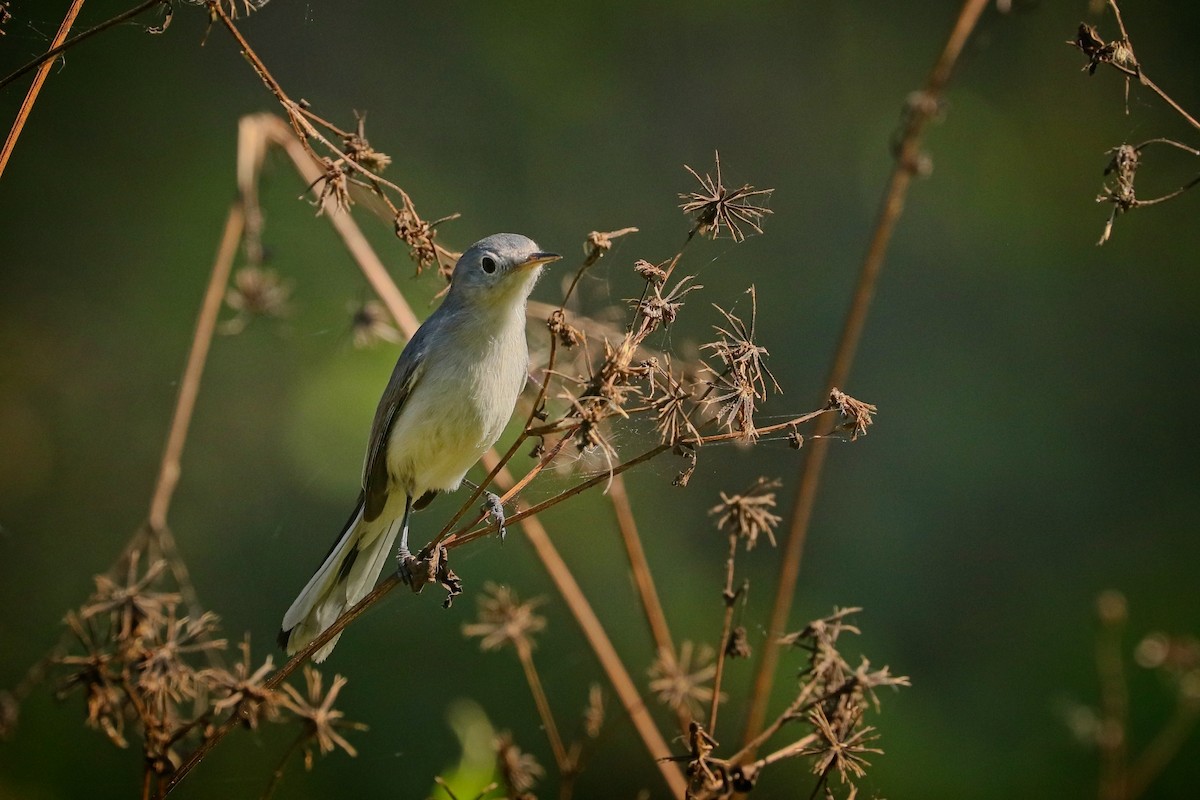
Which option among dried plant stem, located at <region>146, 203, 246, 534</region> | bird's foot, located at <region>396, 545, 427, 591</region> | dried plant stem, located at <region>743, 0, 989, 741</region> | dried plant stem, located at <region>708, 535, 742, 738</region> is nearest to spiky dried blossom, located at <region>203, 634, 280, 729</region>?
bird's foot, located at <region>396, 545, 427, 591</region>

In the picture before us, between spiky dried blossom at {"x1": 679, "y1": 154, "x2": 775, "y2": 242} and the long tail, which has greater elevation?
spiky dried blossom at {"x1": 679, "y1": 154, "x2": 775, "y2": 242}

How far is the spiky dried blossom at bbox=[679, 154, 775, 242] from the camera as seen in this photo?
1.31 metres

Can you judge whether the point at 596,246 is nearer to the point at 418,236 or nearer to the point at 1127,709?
the point at 418,236

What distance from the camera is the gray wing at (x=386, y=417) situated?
2156 millimetres

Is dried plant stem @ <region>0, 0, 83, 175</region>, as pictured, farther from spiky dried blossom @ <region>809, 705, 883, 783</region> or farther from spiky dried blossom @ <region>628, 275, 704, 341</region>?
spiky dried blossom @ <region>809, 705, 883, 783</region>

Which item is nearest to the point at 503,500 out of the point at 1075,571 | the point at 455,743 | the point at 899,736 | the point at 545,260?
the point at 545,260

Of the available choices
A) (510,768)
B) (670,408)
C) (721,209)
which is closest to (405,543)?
(510,768)

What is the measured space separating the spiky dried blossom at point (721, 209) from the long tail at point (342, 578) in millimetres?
1016

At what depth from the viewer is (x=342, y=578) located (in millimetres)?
2057

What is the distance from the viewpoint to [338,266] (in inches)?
149

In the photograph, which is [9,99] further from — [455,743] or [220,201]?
[455,743]

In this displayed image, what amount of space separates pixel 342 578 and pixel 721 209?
1.18m

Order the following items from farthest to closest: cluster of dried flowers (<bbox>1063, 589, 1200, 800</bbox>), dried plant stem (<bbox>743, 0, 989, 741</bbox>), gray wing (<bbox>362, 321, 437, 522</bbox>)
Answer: cluster of dried flowers (<bbox>1063, 589, 1200, 800</bbox>) → gray wing (<bbox>362, 321, 437, 522</bbox>) → dried plant stem (<bbox>743, 0, 989, 741</bbox>)

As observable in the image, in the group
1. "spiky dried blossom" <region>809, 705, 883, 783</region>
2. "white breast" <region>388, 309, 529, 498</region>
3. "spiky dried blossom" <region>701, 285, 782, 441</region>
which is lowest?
"spiky dried blossom" <region>809, 705, 883, 783</region>
